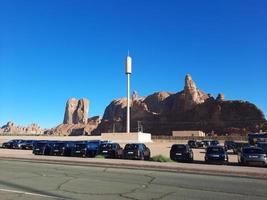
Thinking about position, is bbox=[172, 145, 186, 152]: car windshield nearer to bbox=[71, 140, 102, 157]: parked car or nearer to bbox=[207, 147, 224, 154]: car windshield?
bbox=[207, 147, 224, 154]: car windshield

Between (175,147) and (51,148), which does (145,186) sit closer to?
(175,147)

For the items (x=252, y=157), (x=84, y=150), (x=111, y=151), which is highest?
(x=84, y=150)

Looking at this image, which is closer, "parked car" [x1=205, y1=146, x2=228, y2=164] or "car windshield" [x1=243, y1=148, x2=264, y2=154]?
"car windshield" [x1=243, y1=148, x2=264, y2=154]

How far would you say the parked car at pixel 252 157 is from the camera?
2994cm

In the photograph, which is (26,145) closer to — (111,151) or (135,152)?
(111,151)

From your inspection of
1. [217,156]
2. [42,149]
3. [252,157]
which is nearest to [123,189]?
[252,157]

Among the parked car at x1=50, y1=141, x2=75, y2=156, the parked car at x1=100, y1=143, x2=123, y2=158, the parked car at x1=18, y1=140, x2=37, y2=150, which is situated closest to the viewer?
the parked car at x1=100, y1=143, x2=123, y2=158

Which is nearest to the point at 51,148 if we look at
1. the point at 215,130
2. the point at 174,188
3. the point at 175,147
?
the point at 175,147

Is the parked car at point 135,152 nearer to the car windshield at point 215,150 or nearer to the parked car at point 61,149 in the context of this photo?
the car windshield at point 215,150

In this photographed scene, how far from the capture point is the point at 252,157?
98.9ft

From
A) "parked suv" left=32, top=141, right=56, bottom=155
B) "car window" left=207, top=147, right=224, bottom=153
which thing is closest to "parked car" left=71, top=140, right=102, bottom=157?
"parked suv" left=32, top=141, right=56, bottom=155

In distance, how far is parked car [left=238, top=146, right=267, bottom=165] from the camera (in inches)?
1179

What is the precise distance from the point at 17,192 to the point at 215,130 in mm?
187451

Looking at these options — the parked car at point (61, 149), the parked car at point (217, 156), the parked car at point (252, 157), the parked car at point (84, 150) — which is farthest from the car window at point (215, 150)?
the parked car at point (61, 149)
